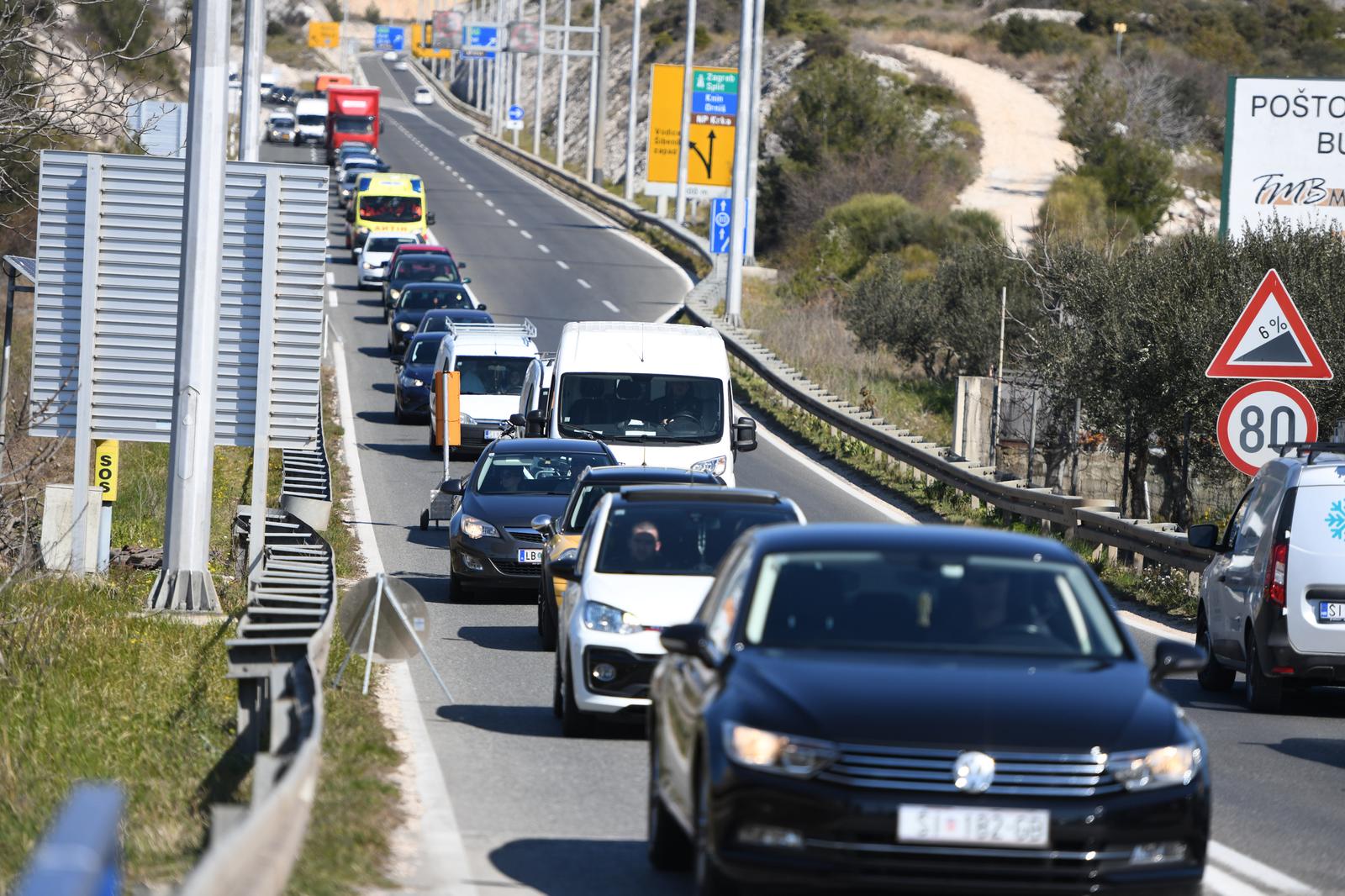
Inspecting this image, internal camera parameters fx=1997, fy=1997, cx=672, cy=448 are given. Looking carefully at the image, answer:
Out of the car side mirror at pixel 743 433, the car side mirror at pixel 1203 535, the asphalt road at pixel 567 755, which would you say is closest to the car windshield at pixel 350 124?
the asphalt road at pixel 567 755

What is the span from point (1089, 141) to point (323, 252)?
63.1 meters

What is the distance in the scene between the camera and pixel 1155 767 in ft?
Answer: 21.1

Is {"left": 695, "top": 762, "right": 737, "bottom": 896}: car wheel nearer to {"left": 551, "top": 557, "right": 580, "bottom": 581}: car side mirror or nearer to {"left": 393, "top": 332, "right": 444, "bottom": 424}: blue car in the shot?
{"left": 551, "top": 557, "right": 580, "bottom": 581}: car side mirror

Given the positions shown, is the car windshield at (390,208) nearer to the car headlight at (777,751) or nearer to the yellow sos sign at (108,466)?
the yellow sos sign at (108,466)

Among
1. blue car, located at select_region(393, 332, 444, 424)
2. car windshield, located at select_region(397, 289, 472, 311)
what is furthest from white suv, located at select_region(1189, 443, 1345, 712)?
car windshield, located at select_region(397, 289, 472, 311)

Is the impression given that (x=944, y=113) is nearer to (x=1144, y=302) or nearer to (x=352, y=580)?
(x=1144, y=302)

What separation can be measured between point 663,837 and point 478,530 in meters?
10.5

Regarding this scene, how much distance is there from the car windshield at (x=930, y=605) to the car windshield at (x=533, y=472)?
39.9ft

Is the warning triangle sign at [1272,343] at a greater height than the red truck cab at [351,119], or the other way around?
the red truck cab at [351,119]

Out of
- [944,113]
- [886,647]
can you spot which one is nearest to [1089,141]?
[944,113]

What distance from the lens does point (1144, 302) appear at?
26.3 meters

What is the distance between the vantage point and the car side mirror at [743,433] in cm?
2169

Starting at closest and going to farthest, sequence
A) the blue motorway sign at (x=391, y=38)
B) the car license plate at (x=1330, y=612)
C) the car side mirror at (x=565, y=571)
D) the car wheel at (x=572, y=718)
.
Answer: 1. the car wheel at (x=572, y=718)
2. the car side mirror at (x=565, y=571)
3. the car license plate at (x=1330, y=612)
4. the blue motorway sign at (x=391, y=38)

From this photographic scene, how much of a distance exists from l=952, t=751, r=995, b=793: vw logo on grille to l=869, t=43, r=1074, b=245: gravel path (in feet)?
197
